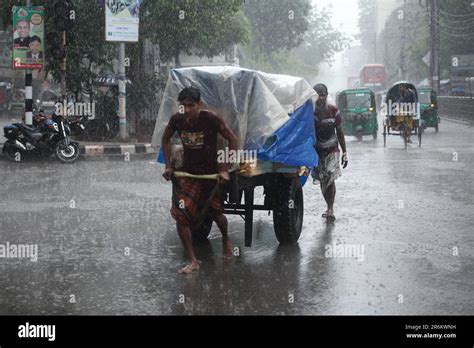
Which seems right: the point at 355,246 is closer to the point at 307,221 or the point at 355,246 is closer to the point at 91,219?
the point at 307,221

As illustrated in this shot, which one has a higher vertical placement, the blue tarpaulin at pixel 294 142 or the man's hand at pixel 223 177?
the blue tarpaulin at pixel 294 142

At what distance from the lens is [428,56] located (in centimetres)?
4684

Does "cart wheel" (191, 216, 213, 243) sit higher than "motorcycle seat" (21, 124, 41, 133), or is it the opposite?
"motorcycle seat" (21, 124, 41, 133)

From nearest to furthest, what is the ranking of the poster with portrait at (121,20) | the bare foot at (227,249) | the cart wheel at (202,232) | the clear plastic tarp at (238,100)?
the bare foot at (227,249) < the clear plastic tarp at (238,100) < the cart wheel at (202,232) < the poster with portrait at (121,20)

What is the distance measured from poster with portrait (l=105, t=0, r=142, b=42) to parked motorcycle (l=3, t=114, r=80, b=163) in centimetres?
458

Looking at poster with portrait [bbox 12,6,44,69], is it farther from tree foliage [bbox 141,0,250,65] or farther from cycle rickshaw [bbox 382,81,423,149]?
cycle rickshaw [bbox 382,81,423,149]

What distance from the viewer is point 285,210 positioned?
8.26m

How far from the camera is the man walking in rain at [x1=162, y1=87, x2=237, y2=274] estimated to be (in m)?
7.04

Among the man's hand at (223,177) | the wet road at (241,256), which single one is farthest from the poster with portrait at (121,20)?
the man's hand at (223,177)

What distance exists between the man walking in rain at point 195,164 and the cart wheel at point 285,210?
1.29 meters

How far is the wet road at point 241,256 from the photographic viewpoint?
20.0ft

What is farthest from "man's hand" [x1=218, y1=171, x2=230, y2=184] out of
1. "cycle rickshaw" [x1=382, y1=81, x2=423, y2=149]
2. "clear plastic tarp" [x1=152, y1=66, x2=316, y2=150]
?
"cycle rickshaw" [x1=382, y1=81, x2=423, y2=149]

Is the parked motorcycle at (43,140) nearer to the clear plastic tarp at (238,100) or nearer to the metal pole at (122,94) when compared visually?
the metal pole at (122,94)

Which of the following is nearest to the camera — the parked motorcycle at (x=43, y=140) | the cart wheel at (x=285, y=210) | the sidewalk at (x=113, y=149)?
the cart wheel at (x=285, y=210)
